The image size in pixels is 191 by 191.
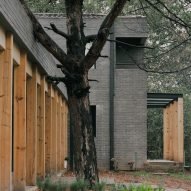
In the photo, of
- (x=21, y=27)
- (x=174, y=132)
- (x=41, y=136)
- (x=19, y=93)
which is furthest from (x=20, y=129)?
(x=174, y=132)

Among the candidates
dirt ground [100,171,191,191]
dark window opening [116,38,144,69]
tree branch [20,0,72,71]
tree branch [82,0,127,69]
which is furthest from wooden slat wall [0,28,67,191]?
→ dark window opening [116,38,144,69]

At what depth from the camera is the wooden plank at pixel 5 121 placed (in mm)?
8336

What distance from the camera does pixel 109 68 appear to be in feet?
79.2

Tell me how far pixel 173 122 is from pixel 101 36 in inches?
662

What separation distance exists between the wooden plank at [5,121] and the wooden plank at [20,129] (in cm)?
157

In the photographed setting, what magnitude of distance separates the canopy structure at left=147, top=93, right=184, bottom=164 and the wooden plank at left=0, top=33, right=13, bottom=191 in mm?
16273

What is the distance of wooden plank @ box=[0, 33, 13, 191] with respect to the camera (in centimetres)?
834

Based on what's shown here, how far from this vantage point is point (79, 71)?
1059 centimetres

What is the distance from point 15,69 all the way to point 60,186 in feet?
10.2

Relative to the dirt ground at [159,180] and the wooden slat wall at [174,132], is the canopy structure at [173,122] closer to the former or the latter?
the wooden slat wall at [174,132]

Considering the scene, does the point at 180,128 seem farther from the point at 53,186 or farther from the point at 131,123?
the point at 53,186

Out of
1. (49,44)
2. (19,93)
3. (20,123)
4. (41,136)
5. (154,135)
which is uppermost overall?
(49,44)

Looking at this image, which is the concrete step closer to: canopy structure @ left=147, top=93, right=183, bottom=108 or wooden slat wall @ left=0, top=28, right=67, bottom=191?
canopy structure @ left=147, top=93, right=183, bottom=108

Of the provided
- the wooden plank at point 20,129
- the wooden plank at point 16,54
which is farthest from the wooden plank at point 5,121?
the wooden plank at point 20,129
